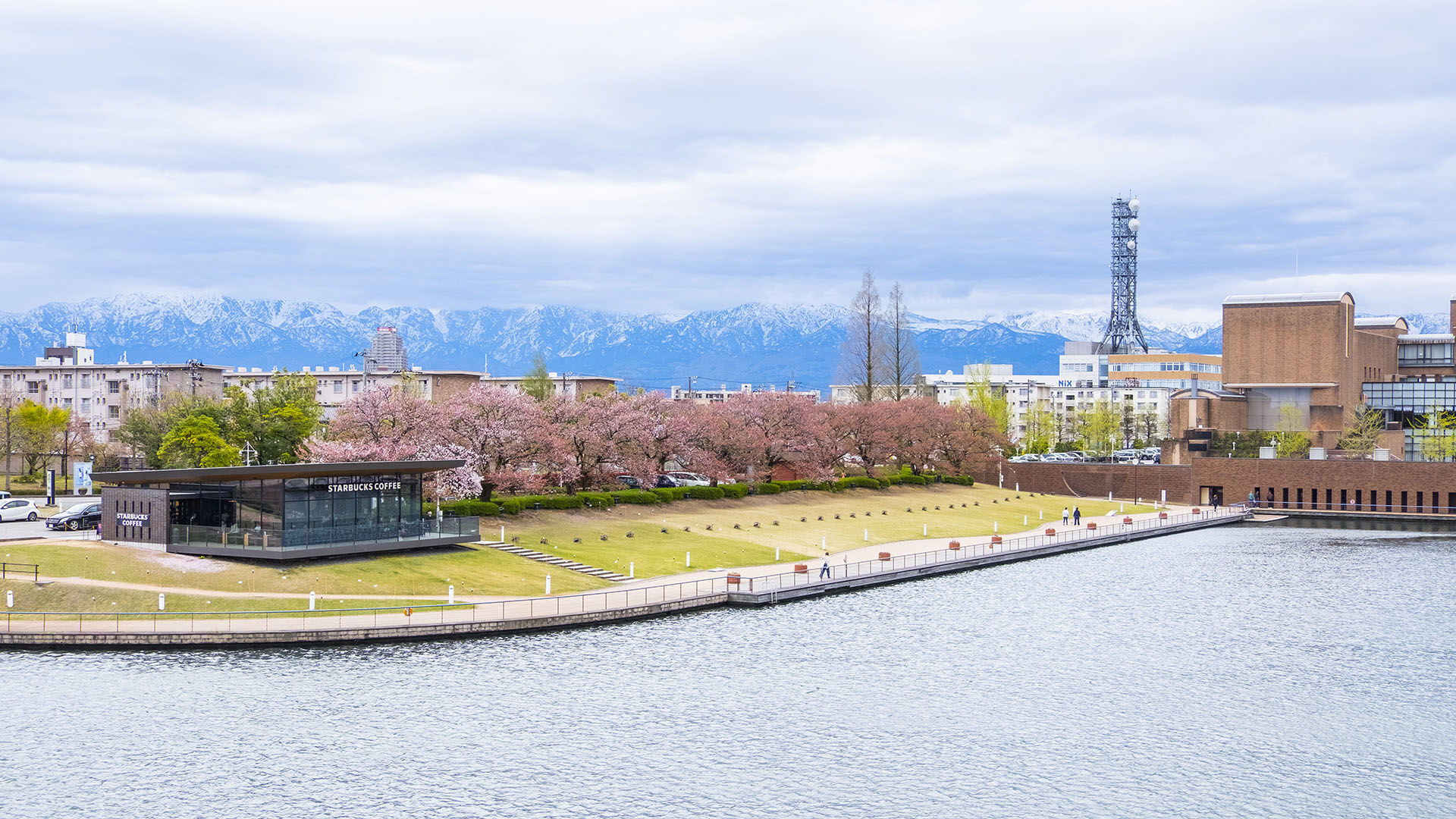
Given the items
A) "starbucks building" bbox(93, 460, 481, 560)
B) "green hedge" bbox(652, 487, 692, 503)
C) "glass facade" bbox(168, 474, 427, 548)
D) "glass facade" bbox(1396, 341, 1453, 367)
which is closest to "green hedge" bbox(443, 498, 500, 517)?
"starbucks building" bbox(93, 460, 481, 560)

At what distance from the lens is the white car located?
8288 centimetres

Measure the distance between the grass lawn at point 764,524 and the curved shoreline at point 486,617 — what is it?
5607 mm

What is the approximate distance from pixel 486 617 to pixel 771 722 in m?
16.9

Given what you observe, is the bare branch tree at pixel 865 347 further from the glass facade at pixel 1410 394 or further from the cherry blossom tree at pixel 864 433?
the glass facade at pixel 1410 394

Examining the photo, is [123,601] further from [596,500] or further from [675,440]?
[675,440]

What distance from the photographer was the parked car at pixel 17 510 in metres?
82.9

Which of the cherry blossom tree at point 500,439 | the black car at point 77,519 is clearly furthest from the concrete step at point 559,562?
the black car at point 77,519

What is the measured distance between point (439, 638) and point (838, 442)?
74123 millimetres

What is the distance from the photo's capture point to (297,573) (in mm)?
61531

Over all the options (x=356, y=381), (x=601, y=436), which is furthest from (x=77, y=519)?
(x=356, y=381)

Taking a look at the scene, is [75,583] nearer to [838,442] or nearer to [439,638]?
[439,638]

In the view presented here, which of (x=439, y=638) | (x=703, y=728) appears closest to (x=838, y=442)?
(x=439, y=638)

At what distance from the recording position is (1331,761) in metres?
40.3

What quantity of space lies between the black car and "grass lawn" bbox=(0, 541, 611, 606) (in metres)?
11.3
